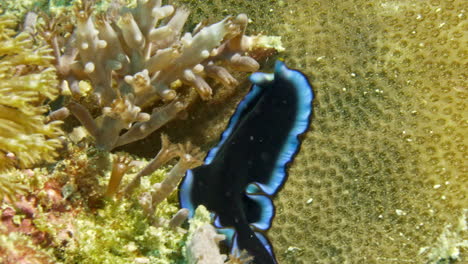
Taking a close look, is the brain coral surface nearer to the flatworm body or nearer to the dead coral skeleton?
the flatworm body

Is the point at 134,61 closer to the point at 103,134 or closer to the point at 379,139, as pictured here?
the point at 103,134

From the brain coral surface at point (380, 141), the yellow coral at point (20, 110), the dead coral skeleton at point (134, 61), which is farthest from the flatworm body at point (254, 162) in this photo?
the yellow coral at point (20, 110)

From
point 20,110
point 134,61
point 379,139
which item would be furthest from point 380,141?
point 20,110

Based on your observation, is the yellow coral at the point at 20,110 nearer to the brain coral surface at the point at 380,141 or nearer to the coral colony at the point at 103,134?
the coral colony at the point at 103,134

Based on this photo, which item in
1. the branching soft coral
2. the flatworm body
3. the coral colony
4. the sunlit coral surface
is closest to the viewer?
the branching soft coral

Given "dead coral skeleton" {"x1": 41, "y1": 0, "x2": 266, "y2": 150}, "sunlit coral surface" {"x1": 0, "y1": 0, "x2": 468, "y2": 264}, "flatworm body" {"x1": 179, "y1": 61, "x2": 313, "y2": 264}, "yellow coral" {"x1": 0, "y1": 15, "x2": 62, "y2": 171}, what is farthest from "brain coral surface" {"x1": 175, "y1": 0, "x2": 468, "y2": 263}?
"yellow coral" {"x1": 0, "y1": 15, "x2": 62, "y2": 171}

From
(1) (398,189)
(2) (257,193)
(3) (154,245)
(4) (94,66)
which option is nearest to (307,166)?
(2) (257,193)

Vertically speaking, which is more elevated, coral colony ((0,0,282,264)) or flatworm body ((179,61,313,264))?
coral colony ((0,0,282,264))
